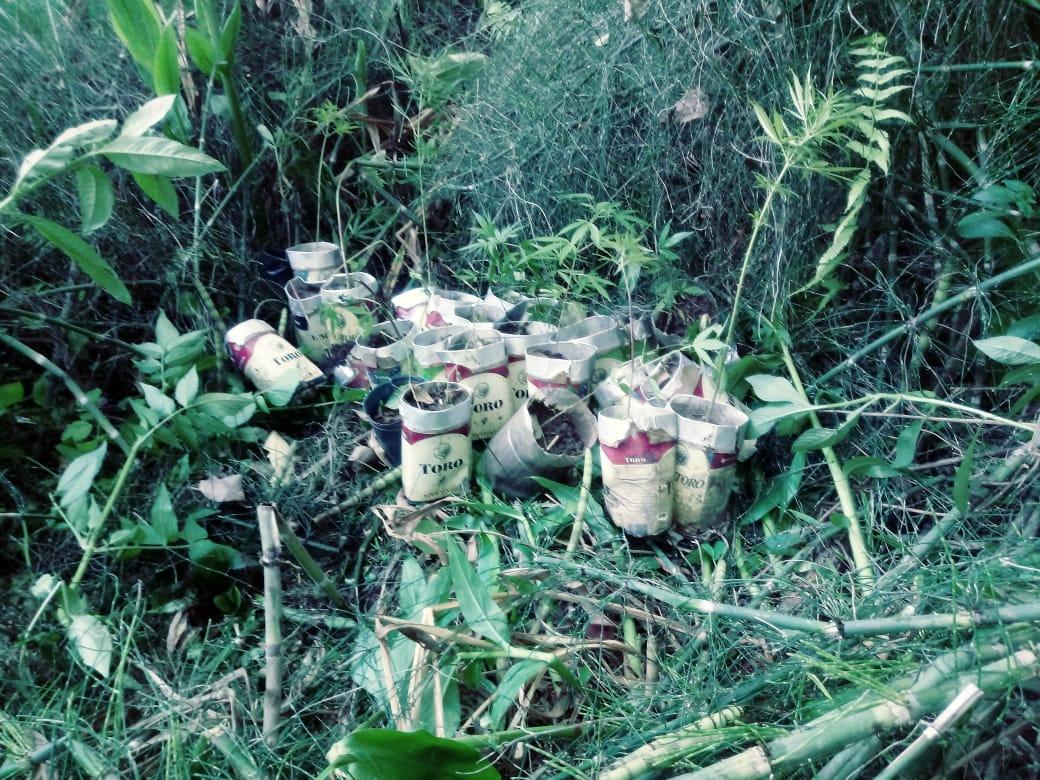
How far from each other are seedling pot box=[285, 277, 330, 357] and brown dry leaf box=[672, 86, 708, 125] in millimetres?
836

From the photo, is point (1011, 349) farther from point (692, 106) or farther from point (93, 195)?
point (93, 195)

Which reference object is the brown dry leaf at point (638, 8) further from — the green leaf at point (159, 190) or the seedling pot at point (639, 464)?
the green leaf at point (159, 190)

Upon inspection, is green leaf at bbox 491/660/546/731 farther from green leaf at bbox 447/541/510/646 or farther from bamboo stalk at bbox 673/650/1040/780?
bamboo stalk at bbox 673/650/1040/780

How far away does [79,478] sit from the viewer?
3.88 ft

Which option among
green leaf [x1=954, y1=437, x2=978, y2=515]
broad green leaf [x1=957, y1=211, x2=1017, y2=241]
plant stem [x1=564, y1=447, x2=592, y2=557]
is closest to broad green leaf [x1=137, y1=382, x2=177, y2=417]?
plant stem [x1=564, y1=447, x2=592, y2=557]

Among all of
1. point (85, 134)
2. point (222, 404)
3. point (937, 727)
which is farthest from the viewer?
point (222, 404)

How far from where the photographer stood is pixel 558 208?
178cm

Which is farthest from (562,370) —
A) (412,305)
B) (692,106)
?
(692,106)

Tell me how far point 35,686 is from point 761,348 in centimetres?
127

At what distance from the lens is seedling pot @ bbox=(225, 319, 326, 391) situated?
1636 mm

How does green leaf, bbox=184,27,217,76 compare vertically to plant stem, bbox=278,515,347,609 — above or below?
above

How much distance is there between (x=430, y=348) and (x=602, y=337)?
32cm

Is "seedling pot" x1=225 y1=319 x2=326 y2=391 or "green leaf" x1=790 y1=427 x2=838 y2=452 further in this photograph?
"seedling pot" x1=225 y1=319 x2=326 y2=391

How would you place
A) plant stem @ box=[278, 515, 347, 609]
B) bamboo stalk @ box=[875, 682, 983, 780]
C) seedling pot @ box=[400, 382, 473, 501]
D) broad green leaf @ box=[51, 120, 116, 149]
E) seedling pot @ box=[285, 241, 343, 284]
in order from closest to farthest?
1. bamboo stalk @ box=[875, 682, 983, 780]
2. broad green leaf @ box=[51, 120, 116, 149]
3. plant stem @ box=[278, 515, 347, 609]
4. seedling pot @ box=[400, 382, 473, 501]
5. seedling pot @ box=[285, 241, 343, 284]
